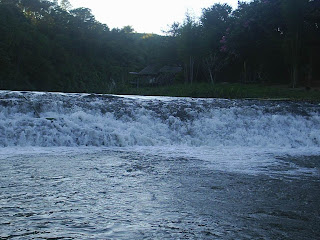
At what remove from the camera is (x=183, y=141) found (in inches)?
323

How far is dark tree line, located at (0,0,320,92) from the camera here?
23938 millimetres

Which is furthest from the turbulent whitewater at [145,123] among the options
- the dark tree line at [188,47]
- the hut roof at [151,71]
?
the hut roof at [151,71]

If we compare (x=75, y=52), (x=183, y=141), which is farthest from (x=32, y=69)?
(x=183, y=141)

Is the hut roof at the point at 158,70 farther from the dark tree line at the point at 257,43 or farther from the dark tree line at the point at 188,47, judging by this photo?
the dark tree line at the point at 257,43

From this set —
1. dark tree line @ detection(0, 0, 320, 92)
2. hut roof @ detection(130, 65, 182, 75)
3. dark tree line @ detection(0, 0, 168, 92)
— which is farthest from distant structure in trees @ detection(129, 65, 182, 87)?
dark tree line @ detection(0, 0, 168, 92)

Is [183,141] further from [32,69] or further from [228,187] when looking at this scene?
[32,69]

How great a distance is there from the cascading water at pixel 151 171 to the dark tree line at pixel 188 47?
1527cm

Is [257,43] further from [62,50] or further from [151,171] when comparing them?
[151,171]

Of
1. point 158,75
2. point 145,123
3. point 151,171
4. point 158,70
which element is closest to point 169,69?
point 158,70

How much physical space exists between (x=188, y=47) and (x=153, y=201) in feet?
95.8

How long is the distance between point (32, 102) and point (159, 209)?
6500mm

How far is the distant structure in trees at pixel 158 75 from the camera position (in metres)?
37.0

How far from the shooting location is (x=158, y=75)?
1492 inches

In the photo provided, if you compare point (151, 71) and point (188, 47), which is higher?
point (188, 47)
